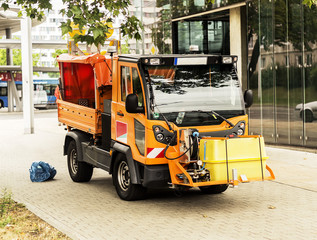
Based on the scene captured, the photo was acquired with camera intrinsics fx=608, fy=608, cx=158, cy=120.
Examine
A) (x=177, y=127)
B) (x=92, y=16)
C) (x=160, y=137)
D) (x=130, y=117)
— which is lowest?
(x=160, y=137)

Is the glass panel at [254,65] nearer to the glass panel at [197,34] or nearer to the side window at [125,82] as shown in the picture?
the glass panel at [197,34]

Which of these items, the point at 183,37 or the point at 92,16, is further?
the point at 183,37

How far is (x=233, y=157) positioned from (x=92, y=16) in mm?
3307

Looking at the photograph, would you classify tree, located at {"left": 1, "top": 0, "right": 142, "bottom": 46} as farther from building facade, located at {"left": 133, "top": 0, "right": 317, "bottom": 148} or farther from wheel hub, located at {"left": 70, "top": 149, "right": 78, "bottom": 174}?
building facade, located at {"left": 133, "top": 0, "right": 317, "bottom": 148}

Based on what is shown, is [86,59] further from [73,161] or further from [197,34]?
[197,34]

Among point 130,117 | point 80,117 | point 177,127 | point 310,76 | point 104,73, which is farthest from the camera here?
point 310,76

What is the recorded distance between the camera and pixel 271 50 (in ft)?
58.8

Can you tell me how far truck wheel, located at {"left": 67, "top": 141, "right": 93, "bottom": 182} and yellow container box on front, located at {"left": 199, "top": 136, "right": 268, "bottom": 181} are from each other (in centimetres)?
395

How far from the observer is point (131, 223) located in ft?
26.5

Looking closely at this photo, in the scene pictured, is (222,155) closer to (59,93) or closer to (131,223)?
(131,223)

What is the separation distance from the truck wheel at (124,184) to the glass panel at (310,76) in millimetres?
7666

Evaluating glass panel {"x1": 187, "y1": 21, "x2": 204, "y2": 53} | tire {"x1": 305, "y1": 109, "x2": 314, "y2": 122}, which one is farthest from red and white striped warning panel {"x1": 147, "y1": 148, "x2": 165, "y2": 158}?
glass panel {"x1": 187, "y1": 21, "x2": 204, "y2": 53}

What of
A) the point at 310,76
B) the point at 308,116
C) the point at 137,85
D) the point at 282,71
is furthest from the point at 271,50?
the point at 137,85

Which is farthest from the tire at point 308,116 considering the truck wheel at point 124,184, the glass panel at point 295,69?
the truck wheel at point 124,184
